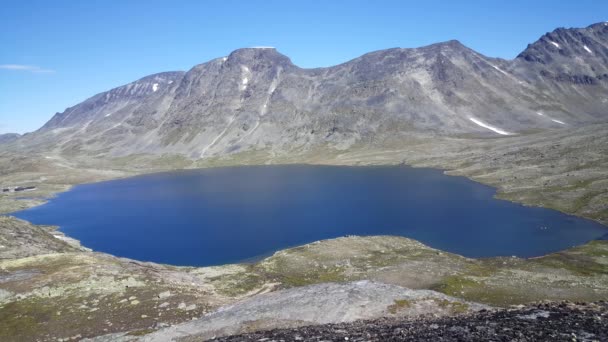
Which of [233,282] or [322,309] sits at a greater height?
[322,309]

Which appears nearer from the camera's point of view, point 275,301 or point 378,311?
point 378,311

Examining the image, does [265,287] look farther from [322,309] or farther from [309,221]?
[309,221]

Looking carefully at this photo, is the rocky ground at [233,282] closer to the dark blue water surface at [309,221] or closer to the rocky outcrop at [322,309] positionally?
the rocky outcrop at [322,309]

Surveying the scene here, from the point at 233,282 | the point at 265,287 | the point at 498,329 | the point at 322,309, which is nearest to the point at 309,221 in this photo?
the point at 233,282

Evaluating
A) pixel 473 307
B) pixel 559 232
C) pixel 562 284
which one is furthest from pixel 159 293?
pixel 559 232

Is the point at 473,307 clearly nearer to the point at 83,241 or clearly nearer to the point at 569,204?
the point at 569,204

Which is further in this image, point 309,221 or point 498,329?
point 309,221

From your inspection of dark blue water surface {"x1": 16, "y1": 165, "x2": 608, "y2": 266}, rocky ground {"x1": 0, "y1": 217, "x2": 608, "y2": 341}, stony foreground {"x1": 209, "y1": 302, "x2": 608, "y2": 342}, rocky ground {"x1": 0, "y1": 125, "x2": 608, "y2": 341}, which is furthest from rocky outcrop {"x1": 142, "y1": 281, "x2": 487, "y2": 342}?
dark blue water surface {"x1": 16, "y1": 165, "x2": 608, "y2": 266}
